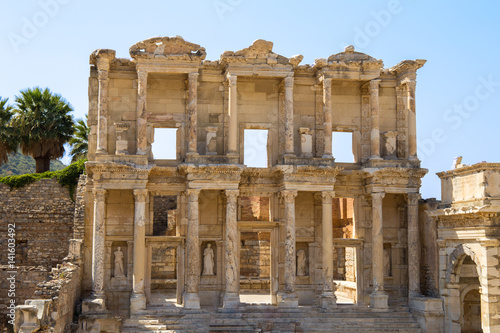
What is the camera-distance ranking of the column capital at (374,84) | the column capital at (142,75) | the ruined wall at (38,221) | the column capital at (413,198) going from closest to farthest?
the column capital at (142,75) < the column capital at (413,198) < the column capital at (374,84) < the ruined wall at (38,221)

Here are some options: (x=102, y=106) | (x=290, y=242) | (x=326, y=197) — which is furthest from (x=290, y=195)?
(x=102, y=106)

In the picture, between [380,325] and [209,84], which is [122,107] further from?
[380,325]

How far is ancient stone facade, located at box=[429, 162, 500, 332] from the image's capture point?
20.4 meters

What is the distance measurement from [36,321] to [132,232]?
24.0ft

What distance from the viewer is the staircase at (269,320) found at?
22.0 meters

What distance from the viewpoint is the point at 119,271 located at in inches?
957

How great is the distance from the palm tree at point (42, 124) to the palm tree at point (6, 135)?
35cm

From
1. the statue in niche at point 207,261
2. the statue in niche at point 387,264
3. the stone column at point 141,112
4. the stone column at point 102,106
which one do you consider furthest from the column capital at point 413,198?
the stone column at point 102,106

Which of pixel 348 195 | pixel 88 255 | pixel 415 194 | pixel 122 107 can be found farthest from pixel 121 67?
pixel 415 194

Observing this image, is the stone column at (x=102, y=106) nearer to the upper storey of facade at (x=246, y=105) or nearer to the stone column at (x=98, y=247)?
the upper storey of facade at (x=246, y=105)

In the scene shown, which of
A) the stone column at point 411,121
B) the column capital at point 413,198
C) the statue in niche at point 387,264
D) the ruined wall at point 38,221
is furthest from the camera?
the ruined wall at point 38,221

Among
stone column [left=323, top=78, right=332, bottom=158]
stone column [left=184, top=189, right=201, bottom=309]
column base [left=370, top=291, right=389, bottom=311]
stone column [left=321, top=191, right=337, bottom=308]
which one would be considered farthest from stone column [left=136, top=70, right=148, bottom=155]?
column base [left=370, top=291, right=389, bottom=311]

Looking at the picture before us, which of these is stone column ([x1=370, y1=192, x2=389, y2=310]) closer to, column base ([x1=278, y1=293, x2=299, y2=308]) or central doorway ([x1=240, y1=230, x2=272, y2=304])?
column base ([x1=278, y1=293, x2=299, y2=308])

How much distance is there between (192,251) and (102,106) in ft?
20.9
